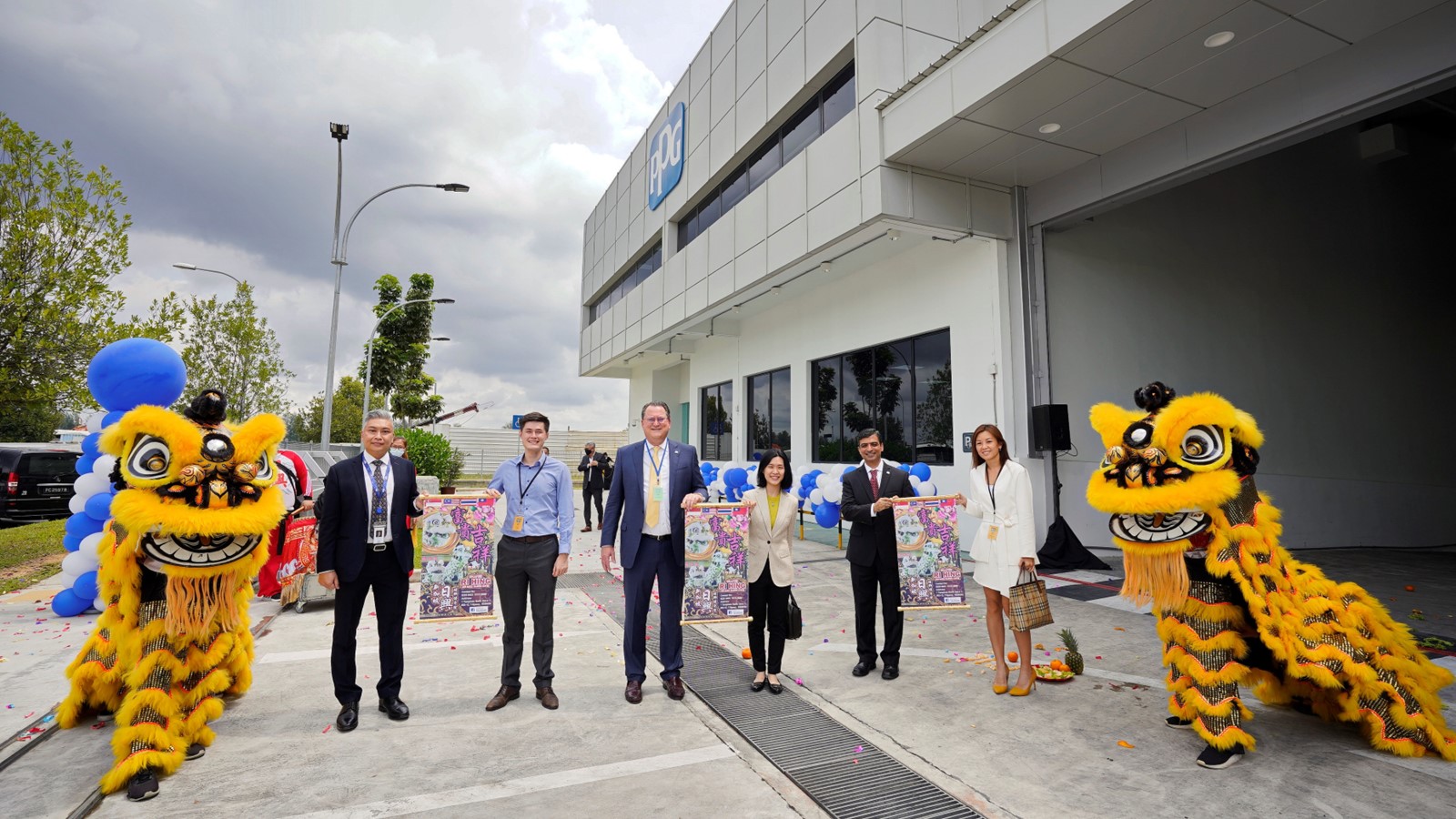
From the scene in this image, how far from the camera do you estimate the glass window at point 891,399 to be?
10781 millimetres

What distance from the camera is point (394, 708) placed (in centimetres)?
412

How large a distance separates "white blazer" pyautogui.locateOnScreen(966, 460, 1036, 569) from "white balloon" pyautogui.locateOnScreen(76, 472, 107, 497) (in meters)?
7.07

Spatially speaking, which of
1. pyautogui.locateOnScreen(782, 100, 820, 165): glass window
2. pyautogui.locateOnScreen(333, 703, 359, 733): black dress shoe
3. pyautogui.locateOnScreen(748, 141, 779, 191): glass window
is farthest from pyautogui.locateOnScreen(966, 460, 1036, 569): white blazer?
pyautogui.locateOnScreen(748, 141, 779, 191): glass window

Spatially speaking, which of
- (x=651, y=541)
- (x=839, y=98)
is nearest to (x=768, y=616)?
(x=651, y=541)

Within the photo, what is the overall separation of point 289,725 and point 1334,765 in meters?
5.69

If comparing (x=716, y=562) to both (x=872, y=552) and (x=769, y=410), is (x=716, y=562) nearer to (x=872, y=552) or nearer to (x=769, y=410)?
(x=872, y=552)

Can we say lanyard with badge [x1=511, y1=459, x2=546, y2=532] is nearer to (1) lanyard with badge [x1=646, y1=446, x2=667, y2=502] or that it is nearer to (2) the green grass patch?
(1) lanyard with badge [x1=646, y1=446, x2=667, y2=502]

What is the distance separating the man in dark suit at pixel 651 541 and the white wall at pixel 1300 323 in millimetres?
7309

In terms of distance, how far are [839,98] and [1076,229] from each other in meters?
4.33

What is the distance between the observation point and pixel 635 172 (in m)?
21.4

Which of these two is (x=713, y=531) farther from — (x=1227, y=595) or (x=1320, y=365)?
(x=1320, y=365)

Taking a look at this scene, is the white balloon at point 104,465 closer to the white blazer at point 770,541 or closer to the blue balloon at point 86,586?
the blue balloon at point 86,586

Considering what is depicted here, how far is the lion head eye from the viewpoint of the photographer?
3.57 meters

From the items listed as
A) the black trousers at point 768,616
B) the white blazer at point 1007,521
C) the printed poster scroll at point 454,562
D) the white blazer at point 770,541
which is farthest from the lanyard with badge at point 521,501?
the white blazer at point 1007,521
